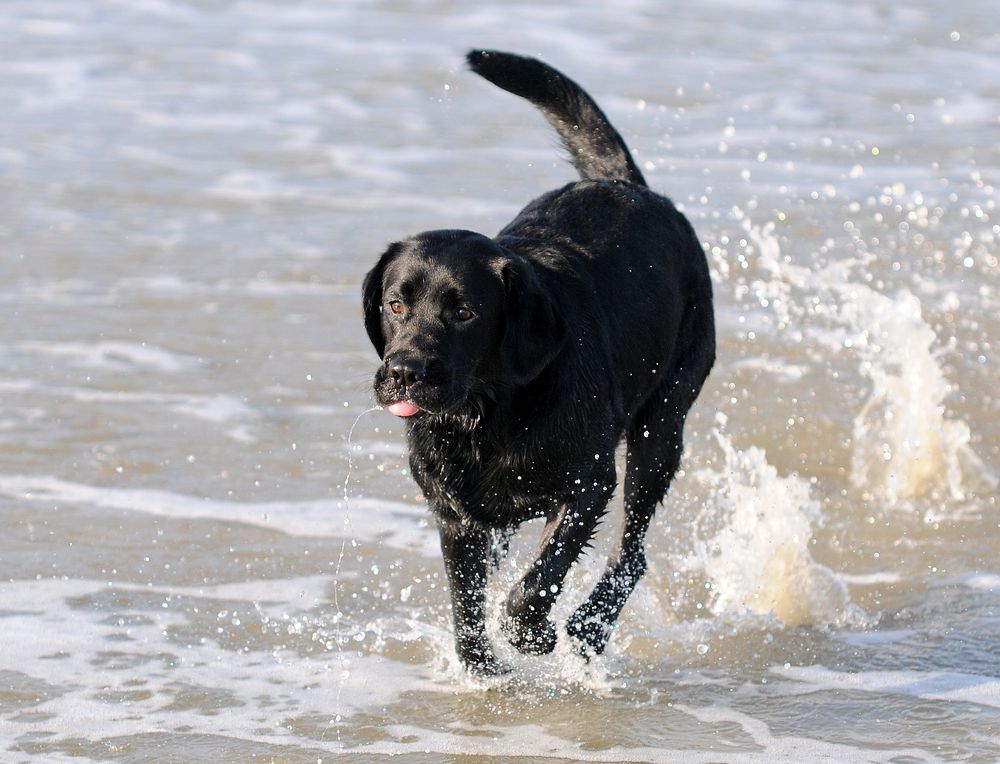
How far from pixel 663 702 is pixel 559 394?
94 cm

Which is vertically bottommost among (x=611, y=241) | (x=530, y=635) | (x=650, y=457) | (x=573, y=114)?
(x=530, y=635)

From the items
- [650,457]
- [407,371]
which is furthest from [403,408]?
[650,457]

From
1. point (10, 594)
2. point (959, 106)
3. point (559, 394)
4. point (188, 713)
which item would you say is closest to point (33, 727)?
point (188, 713)

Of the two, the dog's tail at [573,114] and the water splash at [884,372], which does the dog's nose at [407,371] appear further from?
the water splash at [884,372]

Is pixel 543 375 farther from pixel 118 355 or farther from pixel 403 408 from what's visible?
pixel 118 355

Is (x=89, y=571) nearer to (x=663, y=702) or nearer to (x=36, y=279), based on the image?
(x=663, y=702)

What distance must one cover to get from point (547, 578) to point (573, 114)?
74.9 inches

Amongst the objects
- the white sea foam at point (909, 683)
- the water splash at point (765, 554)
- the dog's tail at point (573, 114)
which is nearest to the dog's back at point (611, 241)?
the dog's tail at point (573, 114)

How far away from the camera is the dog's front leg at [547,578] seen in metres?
4.28

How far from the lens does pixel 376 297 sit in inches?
167

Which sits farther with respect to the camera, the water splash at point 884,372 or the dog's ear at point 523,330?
the water splash at point 884,372

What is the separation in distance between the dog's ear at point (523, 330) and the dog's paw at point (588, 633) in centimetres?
96

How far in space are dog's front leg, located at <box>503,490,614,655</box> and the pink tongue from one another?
0.64 meters

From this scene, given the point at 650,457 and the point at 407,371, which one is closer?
the point at 407,371
